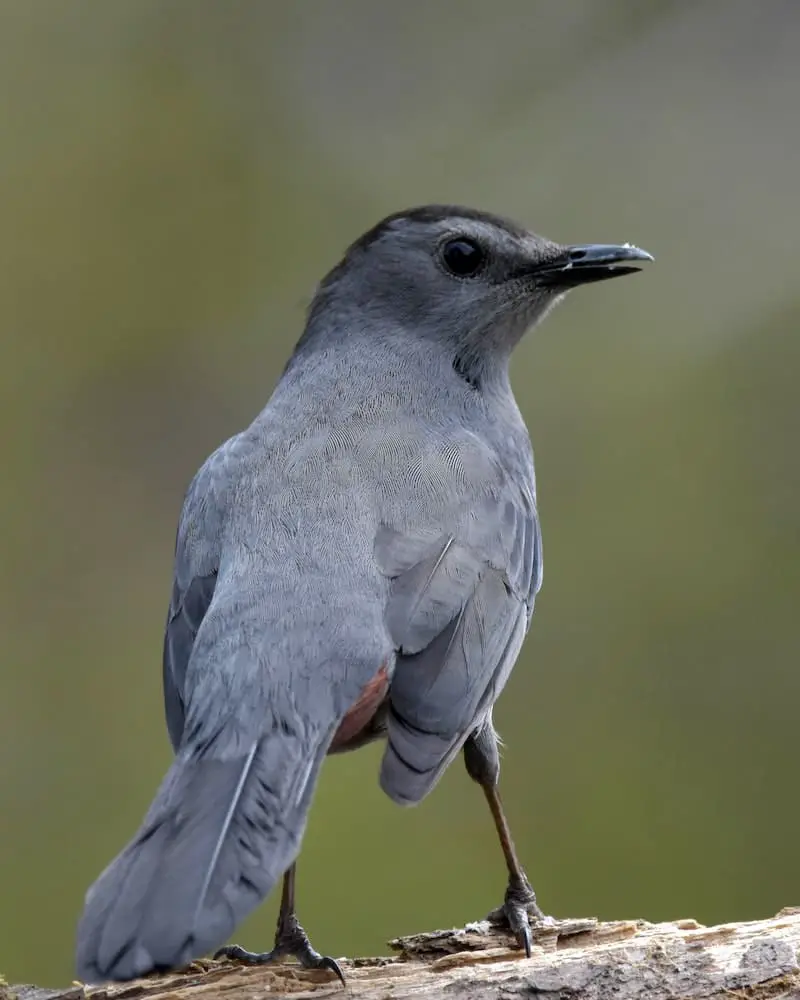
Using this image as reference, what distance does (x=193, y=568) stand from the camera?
4.32 m

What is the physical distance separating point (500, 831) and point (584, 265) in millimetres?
1872

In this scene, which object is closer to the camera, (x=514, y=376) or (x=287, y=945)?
(x=287, y=945)

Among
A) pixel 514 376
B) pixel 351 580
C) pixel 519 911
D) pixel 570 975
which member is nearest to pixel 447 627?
pixel 351 580

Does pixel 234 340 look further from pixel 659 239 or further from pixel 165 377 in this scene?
pixel 659 239

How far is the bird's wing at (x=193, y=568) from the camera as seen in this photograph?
4090 millimetres

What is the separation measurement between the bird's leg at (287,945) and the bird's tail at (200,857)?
0.78 m

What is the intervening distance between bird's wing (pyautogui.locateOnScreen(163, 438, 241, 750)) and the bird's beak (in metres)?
1.26

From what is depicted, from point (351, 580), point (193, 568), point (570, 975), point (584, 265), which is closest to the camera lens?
point (570, 975)

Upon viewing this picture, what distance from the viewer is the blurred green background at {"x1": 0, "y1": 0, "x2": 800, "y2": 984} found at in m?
6.73

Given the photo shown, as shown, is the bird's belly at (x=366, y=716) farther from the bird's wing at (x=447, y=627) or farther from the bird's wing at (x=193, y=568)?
the bird's wing at (x=193, y=568)

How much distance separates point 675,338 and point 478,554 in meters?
4.08

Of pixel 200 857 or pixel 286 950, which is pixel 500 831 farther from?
pixel 200 857

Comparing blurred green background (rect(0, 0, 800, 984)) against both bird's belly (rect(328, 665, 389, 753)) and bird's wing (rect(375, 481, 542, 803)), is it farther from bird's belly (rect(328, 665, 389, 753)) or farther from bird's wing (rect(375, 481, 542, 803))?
bird's wing (rect(375, 481, 542, 803))

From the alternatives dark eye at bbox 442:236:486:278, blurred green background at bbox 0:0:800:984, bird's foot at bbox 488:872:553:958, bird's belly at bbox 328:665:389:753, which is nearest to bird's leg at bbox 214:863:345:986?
bird's belly at bbox 328:665:389:753
